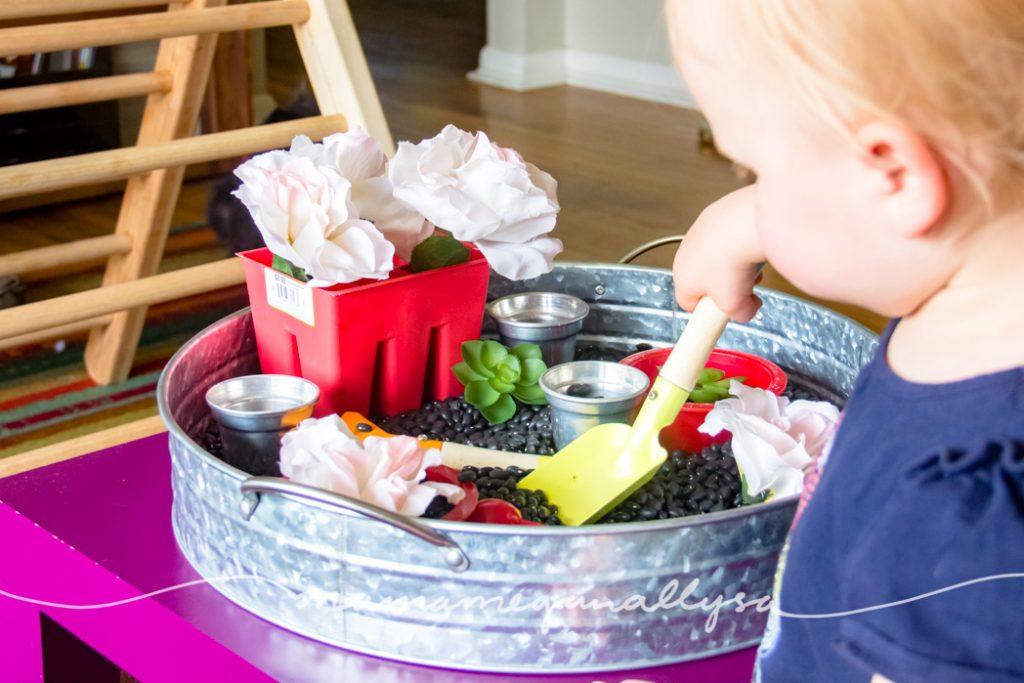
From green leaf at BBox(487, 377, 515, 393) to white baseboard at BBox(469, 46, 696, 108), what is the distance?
3350 mm

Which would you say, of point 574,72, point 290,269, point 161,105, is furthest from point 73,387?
point 574,72

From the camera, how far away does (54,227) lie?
3.07 metres

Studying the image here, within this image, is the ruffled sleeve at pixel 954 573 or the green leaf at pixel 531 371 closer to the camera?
the ruffled sleeve at pixel 954 573

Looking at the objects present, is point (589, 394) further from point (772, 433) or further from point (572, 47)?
point (572, 47)

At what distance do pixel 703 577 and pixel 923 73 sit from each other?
0.34 m

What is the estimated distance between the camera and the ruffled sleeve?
1.87 feet

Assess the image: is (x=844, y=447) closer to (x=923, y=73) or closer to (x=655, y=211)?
(x=923, y=73)

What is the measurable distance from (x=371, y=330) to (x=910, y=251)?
535 mm

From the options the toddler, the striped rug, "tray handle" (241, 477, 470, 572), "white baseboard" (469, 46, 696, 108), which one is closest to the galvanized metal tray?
"tray handle" (241, 477, 470, 572)

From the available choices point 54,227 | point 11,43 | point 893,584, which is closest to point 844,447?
point 893,584

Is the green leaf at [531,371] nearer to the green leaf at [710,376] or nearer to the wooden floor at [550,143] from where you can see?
the green leaf at [710,376]

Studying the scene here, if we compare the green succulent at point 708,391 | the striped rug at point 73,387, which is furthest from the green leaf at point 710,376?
the striped rug at point 73,387

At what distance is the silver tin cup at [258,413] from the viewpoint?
93cm

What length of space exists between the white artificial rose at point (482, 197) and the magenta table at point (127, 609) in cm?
30
